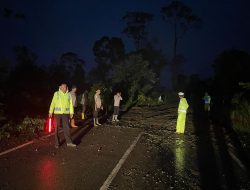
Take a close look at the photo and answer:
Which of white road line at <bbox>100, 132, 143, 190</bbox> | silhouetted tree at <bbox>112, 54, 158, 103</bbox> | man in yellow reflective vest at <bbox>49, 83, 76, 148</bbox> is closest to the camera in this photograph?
white road line at <bbox>100, 132, 143, 190</bbox>

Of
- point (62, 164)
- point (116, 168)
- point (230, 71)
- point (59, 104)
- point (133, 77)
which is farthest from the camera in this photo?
point (133, 77)

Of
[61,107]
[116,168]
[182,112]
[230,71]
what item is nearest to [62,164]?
[116,168]

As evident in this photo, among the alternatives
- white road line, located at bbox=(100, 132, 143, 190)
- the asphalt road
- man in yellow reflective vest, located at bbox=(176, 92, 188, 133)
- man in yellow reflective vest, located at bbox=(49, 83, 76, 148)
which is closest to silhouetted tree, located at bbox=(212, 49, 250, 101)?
man in yellow reflective vest, located at bbox=(176, 92, 188, 133)

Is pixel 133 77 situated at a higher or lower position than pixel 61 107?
higher

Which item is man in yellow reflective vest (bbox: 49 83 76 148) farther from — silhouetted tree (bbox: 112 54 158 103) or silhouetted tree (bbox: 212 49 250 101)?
silhouetted tree (bbox: 112 54 158 103)

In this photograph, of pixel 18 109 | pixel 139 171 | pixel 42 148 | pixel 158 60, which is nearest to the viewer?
pixel 139 171

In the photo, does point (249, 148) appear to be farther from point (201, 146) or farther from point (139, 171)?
point (139, 171)

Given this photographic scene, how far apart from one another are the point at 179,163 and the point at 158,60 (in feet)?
186

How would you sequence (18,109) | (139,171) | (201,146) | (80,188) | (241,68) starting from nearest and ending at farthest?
(80,188)
(139,171)
(201,146)
(18,109)
(241,68)

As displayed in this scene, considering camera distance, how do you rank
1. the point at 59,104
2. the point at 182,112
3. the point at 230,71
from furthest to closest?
the point at 230,71 → the point at 182,112 → the point at 59,104

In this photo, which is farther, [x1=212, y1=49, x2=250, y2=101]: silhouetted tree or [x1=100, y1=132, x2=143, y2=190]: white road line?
[x1=212, y1=49, x2=250, y2=101]: silhouetted tree

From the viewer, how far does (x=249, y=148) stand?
11336 millimetres

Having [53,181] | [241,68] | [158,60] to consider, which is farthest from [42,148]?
[158,60]

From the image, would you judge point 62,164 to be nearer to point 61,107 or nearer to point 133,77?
point 61,107
